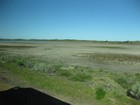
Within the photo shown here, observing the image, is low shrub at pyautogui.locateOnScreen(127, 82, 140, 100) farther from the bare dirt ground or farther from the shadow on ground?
the bare dirt ground

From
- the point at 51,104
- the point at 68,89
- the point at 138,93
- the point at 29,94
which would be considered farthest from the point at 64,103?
the point at 138,93

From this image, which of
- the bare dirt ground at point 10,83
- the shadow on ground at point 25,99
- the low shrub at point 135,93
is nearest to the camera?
the shadow on ground at point 25,99

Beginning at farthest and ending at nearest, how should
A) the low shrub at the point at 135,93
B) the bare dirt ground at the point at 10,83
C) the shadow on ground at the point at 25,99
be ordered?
1. the low shrub at the point at 135,93
2. the bare dirt ground at the point at 10,83
3. the shadow on ground at the point at 25,99

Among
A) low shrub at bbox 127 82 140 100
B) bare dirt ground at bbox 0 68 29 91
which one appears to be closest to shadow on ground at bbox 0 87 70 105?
bare dirt ground at bbox 0 68 29 91

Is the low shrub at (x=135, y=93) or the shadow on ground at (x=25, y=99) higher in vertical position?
the shadow on ground at (x=25, y=99)

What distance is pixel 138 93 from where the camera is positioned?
11938mm

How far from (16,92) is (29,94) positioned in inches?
22.5

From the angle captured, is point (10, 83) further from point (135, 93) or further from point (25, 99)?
point (135, 93)

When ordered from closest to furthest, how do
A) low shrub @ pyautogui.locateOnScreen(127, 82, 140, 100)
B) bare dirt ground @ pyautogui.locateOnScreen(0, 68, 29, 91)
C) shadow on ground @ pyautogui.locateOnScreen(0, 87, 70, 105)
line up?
shadow on ground @ pyautogui.locateOnScreen(0, 87, 70, 105)
bare dirt ground @ pyautogui.locateOnScreen(0, 68, 29, 91)
low shrub @ pyautogui.locateOnScreen(127, 82, 140, 100)

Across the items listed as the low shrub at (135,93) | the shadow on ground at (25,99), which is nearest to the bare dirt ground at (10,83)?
the shadow on ground at (25,99)

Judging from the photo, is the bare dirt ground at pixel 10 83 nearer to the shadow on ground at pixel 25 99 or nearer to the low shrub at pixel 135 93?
the shadow on ground at pixel 25 99

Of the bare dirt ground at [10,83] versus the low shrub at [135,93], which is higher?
the bare dirt ground at [10,83]

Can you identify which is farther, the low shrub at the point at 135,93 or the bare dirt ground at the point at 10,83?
the low shrub at the point at 135,93

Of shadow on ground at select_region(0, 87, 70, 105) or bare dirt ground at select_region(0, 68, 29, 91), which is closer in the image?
shadow on ground at select_region(0, 87, 70, 105)
